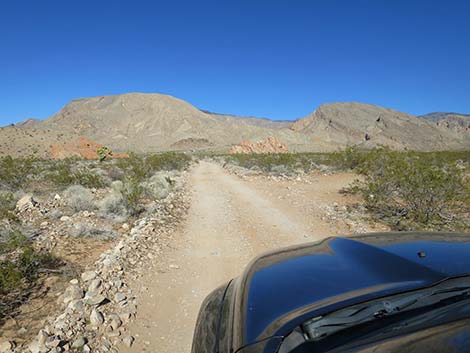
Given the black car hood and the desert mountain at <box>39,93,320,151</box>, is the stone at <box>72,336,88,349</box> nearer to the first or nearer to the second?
the black car hood

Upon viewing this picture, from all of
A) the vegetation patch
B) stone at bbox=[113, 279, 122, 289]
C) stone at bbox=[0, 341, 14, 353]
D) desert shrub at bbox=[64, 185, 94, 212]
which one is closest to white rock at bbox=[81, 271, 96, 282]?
stone at bbox=[113, 279, 122, 289]

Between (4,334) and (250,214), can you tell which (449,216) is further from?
(4,334)

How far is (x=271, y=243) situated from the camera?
6.55 m

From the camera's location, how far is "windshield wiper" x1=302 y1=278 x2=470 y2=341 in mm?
1521

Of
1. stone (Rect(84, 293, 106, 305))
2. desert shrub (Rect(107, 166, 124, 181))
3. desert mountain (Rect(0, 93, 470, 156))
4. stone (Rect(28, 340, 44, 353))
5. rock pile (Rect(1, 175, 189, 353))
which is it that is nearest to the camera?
stone (Rect(28, 340, 44, 353))

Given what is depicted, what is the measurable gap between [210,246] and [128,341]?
10.2 feet

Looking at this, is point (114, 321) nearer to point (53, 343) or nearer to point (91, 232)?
point (53, 343)

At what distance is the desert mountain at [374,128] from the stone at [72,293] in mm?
116091

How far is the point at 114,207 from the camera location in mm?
8805

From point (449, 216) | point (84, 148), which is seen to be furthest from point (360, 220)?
point (84, 148)

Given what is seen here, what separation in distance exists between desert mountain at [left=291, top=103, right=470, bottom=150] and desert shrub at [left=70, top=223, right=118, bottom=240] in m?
114

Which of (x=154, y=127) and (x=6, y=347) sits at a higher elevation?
(x=154, y=127)

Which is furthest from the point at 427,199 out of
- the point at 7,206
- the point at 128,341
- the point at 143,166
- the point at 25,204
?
the point at 143,166

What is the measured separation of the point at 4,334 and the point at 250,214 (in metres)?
6.12
